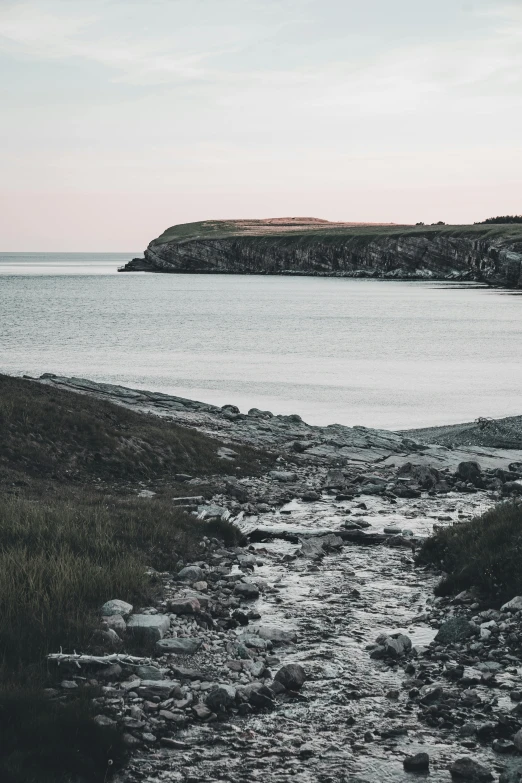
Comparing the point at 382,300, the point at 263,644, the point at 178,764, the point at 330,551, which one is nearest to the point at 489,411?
the point at 330,551

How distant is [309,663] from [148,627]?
2059 millimetres

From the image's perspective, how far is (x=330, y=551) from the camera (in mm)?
15016

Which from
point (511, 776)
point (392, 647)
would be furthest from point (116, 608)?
point (511, 776)

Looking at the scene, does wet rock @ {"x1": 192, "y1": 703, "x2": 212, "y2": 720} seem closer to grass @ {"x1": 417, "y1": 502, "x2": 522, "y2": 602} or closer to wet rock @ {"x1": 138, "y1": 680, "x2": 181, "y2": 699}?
wet rock @ {"x1": 138, "y1": 680, "x2": 181, "y2": 699}

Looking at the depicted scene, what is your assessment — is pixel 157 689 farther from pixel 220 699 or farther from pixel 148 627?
pixel 148 627

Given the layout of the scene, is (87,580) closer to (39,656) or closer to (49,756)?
(39,656)

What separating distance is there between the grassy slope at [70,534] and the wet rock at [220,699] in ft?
4.07

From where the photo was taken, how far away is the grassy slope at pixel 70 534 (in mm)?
7379

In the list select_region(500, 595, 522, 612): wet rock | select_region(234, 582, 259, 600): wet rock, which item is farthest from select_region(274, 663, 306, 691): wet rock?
select_region(500, 595, 522, 612): wet rock

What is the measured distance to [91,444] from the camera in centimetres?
2123

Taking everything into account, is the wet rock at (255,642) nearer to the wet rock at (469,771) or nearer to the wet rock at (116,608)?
the wet rock at (116,608)

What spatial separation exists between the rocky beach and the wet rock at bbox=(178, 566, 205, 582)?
0.03m

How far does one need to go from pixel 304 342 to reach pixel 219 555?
207 ft

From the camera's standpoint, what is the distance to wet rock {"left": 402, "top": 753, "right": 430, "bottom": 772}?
7.36 metres
